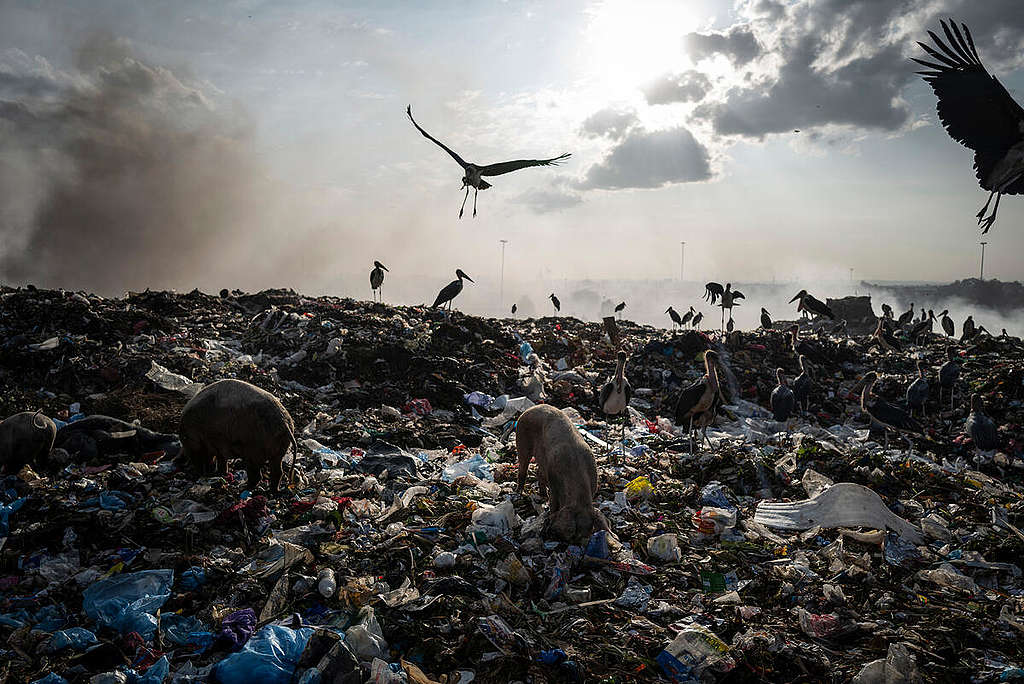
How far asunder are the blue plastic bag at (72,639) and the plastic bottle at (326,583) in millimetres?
1399

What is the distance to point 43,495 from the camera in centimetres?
515

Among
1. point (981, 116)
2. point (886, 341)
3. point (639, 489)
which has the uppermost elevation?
point (981, 116)

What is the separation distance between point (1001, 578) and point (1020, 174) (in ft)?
14.3

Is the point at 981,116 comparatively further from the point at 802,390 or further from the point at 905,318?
the point at 905,318

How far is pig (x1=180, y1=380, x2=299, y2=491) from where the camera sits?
573 cm

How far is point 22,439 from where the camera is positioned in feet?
18.4

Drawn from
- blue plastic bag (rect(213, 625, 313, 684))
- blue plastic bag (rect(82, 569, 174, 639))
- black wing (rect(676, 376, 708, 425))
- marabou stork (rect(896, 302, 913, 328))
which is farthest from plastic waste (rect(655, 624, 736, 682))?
marabou stork (rect(896, 302, 913, 328))

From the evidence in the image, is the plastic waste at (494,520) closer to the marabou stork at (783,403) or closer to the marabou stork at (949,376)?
the marabou stork at (783,403)

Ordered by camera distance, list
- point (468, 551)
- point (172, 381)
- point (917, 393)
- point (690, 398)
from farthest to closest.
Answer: point (917, 393) < point (172, 381) < point (690, 398) < point (468, 551)

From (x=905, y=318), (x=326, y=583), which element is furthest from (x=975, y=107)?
(x=905, y=318)

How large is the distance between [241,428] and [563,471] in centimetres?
340

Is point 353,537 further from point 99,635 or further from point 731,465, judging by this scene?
point 731,465

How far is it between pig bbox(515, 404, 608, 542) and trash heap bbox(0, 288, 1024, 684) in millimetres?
253

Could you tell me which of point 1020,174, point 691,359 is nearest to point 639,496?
point 1020,174
